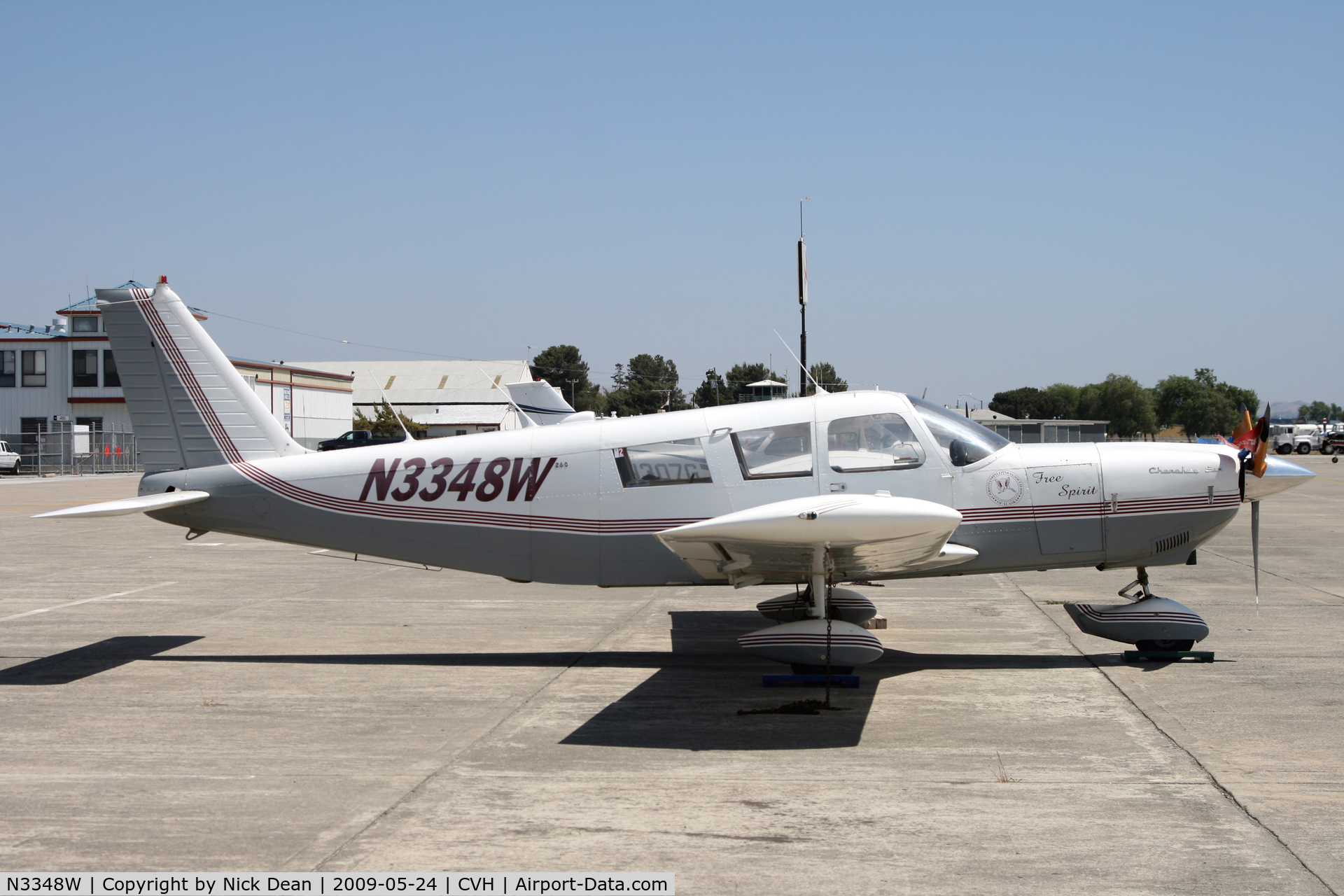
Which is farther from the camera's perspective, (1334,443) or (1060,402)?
(1060,402)

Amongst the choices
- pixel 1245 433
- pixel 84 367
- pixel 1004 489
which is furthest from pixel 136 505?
pixel 84 367

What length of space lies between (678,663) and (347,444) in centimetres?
3778

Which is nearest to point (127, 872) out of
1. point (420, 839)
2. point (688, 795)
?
point (420, 839)

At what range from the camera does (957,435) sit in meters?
8.12

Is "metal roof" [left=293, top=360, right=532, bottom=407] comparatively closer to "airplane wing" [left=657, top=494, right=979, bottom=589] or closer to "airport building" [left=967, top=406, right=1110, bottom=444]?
"airport building" [left=967, top=406, right=1110, bottom=444]

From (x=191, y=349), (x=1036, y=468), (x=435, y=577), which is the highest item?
(x=191, y=349)

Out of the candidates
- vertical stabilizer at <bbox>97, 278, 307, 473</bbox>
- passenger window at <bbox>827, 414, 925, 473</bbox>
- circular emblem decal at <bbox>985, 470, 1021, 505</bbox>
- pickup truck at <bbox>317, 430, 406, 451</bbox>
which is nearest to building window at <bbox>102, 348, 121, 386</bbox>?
pickup truck at <bbox>317, 430, 406, 451</bbox>

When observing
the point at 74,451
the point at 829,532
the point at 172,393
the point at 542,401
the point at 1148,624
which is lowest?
the point at 1148,624

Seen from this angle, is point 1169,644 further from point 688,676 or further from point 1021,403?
point 1021,403

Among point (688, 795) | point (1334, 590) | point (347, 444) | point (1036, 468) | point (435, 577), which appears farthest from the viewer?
point (347, 444)

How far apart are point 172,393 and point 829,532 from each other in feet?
20.1

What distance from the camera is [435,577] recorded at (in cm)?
1402

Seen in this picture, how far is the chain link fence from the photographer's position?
47281 mm

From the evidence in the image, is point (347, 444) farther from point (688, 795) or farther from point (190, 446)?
point (688, 795)
